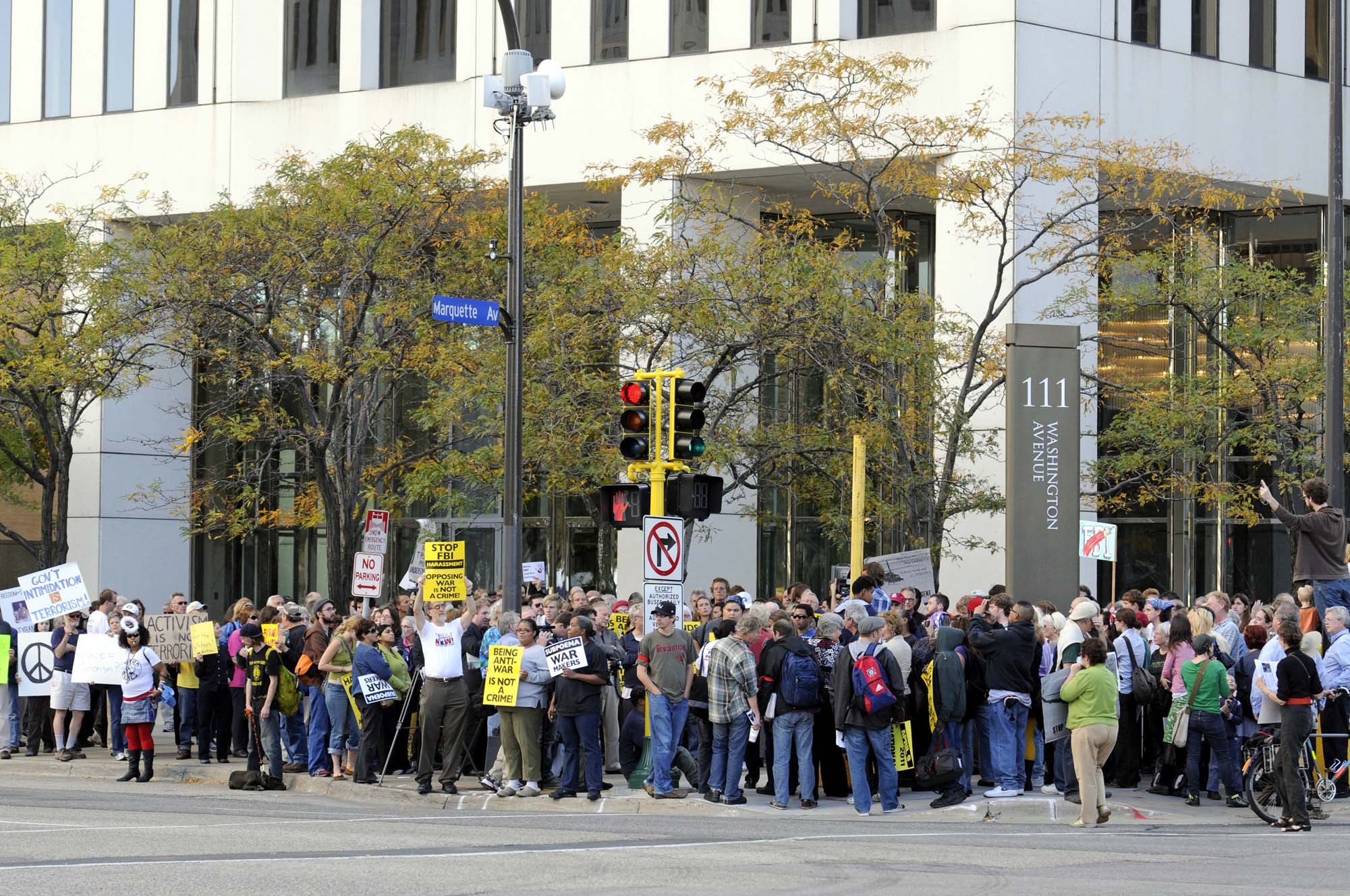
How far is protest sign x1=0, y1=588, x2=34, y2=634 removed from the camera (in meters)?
23.5

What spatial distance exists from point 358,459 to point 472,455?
1891 mm

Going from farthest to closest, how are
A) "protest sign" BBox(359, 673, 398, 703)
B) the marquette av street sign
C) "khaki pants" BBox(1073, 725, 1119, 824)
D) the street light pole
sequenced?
1. the street light pole
2. the marquette av street sign
3. "protest sign" BBox(359, 673, 398, 703)
4. "khaki pants" BBox(1073, 725, 1119, 824)

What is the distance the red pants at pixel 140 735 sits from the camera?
66.0ft

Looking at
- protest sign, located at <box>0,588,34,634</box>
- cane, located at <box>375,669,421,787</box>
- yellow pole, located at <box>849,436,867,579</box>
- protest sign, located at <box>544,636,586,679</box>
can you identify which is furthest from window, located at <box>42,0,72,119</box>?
protest sign, located at <box>544,636,586,679</box>

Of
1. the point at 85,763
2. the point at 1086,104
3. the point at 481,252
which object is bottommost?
the point at 85,763

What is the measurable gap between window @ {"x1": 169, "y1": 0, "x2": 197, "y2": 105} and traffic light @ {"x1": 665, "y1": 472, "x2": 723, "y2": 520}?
90.1 ft

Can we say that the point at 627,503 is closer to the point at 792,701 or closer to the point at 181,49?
the point at 792,701

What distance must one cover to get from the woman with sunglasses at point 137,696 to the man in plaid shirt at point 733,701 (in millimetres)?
6543

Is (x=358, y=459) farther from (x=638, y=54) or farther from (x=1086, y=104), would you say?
(x=1086, y=104)

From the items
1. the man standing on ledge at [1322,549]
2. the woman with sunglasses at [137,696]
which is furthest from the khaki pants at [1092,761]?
the woman with sunglasses at [137,696]

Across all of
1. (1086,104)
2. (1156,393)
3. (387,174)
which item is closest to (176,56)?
(387,174)

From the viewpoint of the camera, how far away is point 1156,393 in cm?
3178

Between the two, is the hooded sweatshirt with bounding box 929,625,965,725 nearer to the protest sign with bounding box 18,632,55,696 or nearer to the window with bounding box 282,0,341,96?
the protest sign with bounding box 18,632,55,696

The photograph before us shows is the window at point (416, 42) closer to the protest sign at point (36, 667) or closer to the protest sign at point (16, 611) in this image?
the protest sign at point (16, 611)
